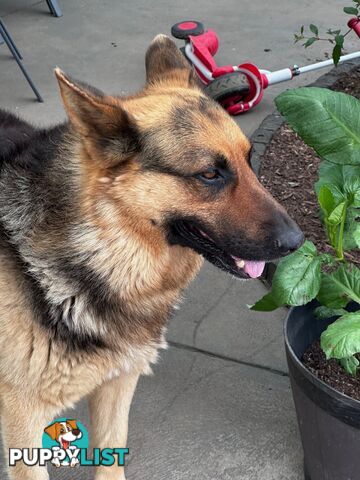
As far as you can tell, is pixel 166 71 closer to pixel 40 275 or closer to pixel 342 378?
pixel 40 275

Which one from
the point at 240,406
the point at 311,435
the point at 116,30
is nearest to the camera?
the point at 311,435

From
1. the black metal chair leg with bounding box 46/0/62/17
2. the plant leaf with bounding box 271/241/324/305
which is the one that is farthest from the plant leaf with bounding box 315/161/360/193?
the black metal chair leg with bounding box 46/0/62/17

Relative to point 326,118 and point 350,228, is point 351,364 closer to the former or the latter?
point 350,228

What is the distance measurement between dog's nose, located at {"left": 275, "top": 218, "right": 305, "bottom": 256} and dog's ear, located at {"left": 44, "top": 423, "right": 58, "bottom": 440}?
1.25 meters

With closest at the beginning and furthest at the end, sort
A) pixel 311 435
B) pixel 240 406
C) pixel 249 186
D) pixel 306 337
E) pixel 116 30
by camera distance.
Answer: pixel 249 186
pixel 311 435
pixel 306 337
pixel 240 406
pixel 116 30

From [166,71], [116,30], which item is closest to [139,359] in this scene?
[166,71]

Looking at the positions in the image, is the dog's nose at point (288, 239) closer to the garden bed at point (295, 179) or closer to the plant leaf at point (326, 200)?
the plant leaf at point (326, 200)

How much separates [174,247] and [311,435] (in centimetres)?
92

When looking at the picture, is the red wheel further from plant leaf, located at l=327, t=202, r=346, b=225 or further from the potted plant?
plant leaf, located at l=327, t=202, r=346, b=225

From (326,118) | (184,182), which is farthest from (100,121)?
(326,118)

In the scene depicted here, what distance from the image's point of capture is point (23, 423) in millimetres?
2643

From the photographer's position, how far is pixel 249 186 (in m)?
2.48

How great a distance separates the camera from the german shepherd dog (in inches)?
95.6

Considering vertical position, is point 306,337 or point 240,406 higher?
point 306,337
